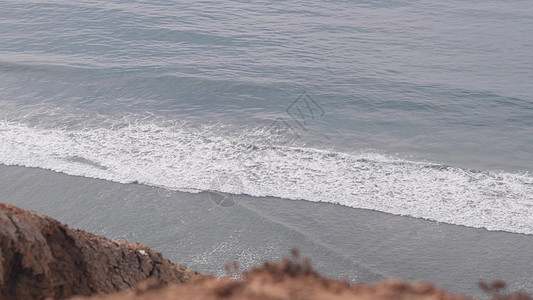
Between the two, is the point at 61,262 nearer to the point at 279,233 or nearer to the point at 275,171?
the point at 279,233

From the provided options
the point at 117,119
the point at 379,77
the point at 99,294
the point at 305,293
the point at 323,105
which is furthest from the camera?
the point at 379,77

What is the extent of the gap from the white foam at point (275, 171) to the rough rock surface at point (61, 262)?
482 cm

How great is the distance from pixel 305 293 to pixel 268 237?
603 centimetres

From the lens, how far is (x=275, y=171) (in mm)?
11945

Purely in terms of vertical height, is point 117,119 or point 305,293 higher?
point 305,293

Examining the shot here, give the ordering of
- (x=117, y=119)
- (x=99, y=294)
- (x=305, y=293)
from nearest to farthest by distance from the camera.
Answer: (x=305, y=293) → (x=99, y=294) → (x=117, y=119)

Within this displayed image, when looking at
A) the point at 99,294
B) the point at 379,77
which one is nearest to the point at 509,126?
the point at 379,77

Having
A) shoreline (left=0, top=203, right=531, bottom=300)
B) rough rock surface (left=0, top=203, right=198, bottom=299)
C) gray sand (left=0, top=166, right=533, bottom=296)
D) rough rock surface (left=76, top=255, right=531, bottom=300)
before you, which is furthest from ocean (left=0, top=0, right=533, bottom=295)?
rough rock surface (left=76, top=255, right=531, bottom=300)

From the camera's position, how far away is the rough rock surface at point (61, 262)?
17.0ft

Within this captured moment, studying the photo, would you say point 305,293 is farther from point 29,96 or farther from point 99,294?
point 29,96

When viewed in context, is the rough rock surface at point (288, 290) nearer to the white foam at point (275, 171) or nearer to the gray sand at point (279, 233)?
the gray sand at point (279, 233)

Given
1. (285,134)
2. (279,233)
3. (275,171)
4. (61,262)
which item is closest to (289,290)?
(61,262)

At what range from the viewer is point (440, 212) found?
1052cm

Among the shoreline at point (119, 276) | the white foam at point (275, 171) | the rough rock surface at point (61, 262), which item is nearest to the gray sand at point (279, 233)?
the white foam at point (275, 171)
